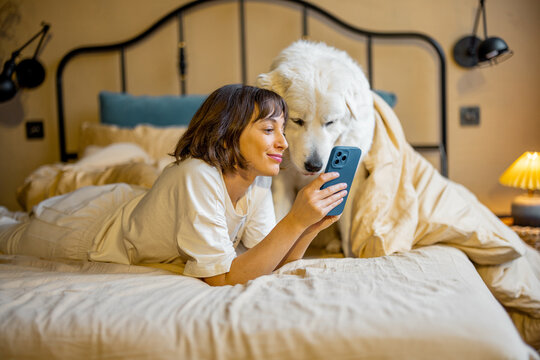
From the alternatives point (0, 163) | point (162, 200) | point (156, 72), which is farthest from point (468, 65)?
point (0, 163)

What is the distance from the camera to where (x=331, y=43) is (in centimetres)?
264

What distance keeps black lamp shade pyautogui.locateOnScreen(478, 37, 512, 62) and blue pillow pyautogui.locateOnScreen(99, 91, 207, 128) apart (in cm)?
168

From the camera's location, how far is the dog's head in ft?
4.33

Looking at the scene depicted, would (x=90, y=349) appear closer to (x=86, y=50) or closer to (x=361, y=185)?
(x=361, y=185)

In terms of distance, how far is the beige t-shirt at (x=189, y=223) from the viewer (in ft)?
3.08

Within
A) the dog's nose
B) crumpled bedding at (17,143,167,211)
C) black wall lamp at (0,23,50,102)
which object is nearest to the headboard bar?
crumpled bedding at (17,143,167,211)

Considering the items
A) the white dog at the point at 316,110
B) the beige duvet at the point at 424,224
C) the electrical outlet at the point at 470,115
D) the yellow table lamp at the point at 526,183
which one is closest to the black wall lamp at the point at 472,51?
the electrical outlet at the point at 470,115

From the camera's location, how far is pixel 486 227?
132 centimetres

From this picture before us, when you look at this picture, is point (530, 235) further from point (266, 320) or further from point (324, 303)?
point (266, 320)

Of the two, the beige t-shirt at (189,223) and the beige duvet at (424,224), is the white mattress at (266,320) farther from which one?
the beige duvet at (424,224)

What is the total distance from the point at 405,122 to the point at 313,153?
5.20 feet

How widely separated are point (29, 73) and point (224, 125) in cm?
226

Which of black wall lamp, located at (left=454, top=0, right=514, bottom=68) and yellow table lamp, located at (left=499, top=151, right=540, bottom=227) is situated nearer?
yellow table lamp, located at (left=499, top=151, right=540, bottom=227)

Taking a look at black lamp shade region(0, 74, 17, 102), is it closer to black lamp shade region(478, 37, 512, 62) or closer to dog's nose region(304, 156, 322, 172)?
dog's nose region(304, 156, 322, 172)
